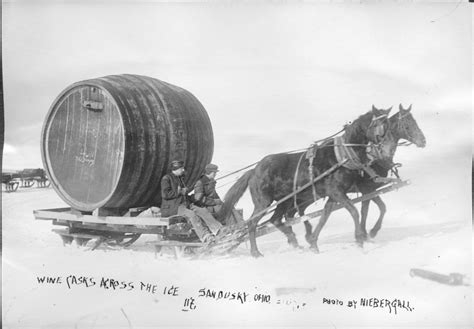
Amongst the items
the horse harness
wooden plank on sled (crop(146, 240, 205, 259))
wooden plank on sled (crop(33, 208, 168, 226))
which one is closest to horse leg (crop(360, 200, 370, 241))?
the horse harness

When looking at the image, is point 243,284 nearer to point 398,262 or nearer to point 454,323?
point 398,262

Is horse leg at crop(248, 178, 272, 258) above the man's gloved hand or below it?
below

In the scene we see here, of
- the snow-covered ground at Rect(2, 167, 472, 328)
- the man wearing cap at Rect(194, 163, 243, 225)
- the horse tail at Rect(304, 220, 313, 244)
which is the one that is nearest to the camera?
the snow-covered ground at Rect(2, 167, 472, 328)

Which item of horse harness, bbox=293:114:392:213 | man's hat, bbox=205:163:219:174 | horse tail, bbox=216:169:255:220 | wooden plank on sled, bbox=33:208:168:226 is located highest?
horse harness, bbox=293:114:392:213

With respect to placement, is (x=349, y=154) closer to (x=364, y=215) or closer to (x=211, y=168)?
(x=364, y=215)

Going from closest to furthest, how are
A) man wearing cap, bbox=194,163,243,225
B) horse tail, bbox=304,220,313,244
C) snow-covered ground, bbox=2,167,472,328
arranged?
snow-covered ground, bbox=2,167,472,328 < horse tail, bbox=304,220,313,244 < man wearing cap, bbox=194,163,243,225

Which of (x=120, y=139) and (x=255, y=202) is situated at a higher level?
(x=120, y=139)

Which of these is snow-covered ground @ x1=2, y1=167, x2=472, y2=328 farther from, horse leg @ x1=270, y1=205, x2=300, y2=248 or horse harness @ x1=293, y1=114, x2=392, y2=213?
horse harness @ x1=293, y1=114, x2=392, y2=213

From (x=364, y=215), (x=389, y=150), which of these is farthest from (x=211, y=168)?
(x=389, y=150)
